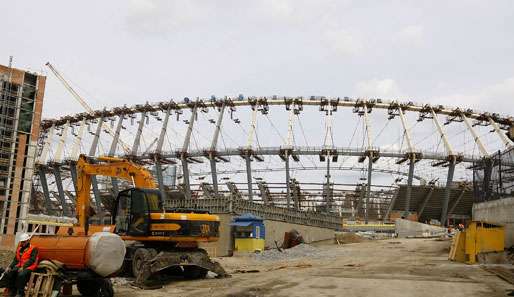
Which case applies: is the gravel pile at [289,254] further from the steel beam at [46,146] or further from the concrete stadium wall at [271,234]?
the steel beam at [46,146]

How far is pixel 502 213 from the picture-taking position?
76.0ft

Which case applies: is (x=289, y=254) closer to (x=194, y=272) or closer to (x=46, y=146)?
(x=194, y=272)

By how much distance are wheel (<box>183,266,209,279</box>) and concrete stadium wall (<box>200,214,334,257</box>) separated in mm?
14377

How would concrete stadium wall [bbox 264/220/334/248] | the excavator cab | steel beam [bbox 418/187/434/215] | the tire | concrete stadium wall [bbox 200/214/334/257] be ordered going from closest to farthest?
the tire → the excavator cab → concrete stadium wall [bbox 200/214/334/257] → concrete stadium wall [bbox 264/220/334/248] → steel beam [bbox 418/187/434/215]

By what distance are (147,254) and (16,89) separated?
117 feet

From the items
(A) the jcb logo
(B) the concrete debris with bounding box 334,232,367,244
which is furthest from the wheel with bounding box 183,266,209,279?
(B) the concrete debris with bounding box 334,232,367,244

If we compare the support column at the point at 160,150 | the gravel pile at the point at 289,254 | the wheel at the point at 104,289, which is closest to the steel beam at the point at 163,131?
the support column at the point at 160,150

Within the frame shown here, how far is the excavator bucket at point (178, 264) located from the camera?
14.1m

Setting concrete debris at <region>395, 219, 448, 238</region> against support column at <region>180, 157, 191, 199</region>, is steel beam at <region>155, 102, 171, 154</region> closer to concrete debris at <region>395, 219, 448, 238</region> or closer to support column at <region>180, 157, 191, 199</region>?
support column at <region>180, 157, 191, 199</region>

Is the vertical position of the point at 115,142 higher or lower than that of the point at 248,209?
higher

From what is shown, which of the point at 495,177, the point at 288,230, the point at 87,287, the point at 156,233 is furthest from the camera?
the point at 288,230

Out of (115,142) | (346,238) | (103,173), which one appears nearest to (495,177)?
(103,173)

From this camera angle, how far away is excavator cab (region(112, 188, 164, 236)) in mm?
14812

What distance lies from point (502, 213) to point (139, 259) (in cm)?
1796
